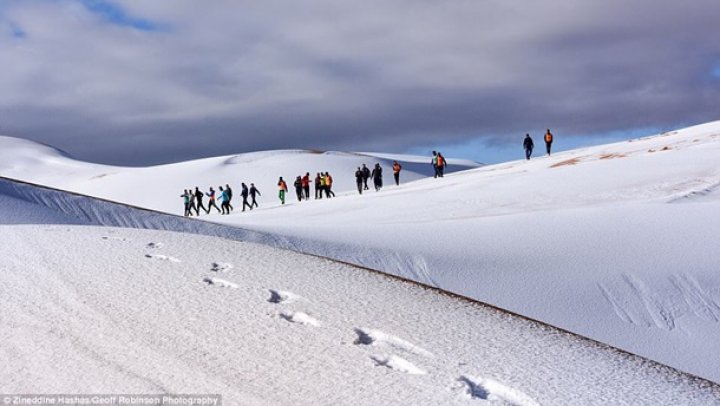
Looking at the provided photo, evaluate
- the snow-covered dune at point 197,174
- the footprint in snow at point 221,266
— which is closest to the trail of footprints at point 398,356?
the footprint in snow at point 221,266

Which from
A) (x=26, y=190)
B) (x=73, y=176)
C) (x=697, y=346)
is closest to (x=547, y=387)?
(x=697, y=346)

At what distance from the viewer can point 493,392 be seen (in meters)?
4.72

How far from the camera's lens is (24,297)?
5840 millimetres

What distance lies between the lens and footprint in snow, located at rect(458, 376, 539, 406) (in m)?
4.62

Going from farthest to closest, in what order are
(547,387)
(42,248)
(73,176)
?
(73,176) < (42,248) < (547,387)

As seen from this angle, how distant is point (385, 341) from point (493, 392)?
40.5 inches

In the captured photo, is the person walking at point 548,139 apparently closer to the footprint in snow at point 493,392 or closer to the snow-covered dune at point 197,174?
the snow-covered dune at point 197,174

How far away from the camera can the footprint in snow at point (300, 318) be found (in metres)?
5.71

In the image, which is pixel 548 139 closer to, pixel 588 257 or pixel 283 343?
pixel 588 257

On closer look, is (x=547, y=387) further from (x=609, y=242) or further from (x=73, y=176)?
(x=73, y=176)

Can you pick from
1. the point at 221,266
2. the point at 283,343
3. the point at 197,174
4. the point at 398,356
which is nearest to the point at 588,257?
the point at 221,266

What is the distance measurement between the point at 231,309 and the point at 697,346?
6.13 m

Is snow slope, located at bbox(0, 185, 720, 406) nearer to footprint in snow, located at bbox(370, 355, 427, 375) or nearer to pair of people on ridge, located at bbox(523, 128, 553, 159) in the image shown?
footprint in snow, located at bbox(370, 355, 427, 375)

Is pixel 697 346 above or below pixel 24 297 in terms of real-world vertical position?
below
